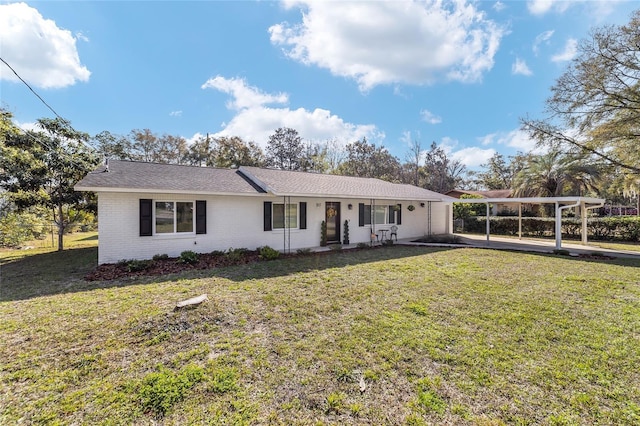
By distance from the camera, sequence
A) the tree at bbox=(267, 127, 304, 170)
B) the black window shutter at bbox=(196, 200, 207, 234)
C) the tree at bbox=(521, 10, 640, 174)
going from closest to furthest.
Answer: the black window shutter at bbox=(196, 200, 207, 234) < the tree at bbox=(521, 10, 640, 174) < the tree at bbox=(267, 127, 304, 170)

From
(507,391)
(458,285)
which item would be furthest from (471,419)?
(458,285)

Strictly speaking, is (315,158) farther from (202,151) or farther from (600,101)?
(600,101)

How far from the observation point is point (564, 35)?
1256 cm

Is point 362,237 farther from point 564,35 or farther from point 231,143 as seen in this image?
point 231,143

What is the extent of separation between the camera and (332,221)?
12969 millimetres

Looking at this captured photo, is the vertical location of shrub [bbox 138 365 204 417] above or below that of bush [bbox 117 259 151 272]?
below

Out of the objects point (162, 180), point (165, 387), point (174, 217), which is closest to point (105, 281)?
point (174, 217)

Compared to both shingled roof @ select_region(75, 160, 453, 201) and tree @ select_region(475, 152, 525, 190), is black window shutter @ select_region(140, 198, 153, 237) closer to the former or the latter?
shingled roof @ select_region(75, 160, 453, 201)

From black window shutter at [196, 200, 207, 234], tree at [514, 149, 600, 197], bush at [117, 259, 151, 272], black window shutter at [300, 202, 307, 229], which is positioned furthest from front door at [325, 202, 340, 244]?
tree at [514, 149, 600, 197]

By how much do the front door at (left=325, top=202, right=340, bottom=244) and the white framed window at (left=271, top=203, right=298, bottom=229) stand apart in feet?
5.33

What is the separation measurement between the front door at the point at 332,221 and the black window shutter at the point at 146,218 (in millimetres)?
6842

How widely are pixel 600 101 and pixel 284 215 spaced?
56.3 feet

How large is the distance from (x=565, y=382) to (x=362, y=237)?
10861 millimetres

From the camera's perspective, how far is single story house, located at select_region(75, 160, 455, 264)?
328 inches
